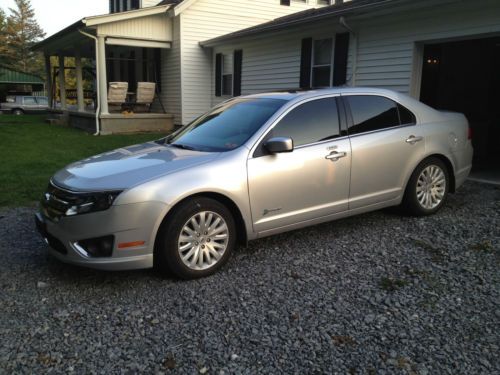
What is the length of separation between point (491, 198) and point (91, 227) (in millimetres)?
5626

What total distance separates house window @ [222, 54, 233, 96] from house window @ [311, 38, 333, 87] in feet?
15.7

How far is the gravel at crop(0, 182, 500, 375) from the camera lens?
2820 millimetres

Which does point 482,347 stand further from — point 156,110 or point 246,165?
point 156,110

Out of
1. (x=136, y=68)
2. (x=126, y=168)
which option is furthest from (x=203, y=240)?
(x=136, y=68)

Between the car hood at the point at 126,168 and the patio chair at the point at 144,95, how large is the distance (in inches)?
498

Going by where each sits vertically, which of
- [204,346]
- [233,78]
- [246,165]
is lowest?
[204,346]

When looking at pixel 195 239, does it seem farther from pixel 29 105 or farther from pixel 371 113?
pixel 29 105

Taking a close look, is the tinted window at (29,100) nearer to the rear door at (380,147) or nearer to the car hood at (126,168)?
the car hood at (126,168)

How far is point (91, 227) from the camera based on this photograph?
3.58 metres

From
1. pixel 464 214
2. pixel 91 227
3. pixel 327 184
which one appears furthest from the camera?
pixel 464 214

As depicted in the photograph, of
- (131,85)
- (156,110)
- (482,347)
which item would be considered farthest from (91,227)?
(131,85)

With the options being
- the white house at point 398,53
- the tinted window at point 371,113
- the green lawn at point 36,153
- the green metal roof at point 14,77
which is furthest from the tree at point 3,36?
the tinted window at point 371,113

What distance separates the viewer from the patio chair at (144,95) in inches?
654

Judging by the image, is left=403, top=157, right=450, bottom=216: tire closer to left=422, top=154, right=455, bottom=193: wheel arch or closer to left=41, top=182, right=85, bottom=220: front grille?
left=422, top=154, right=455, bottom=193: wheel arch
